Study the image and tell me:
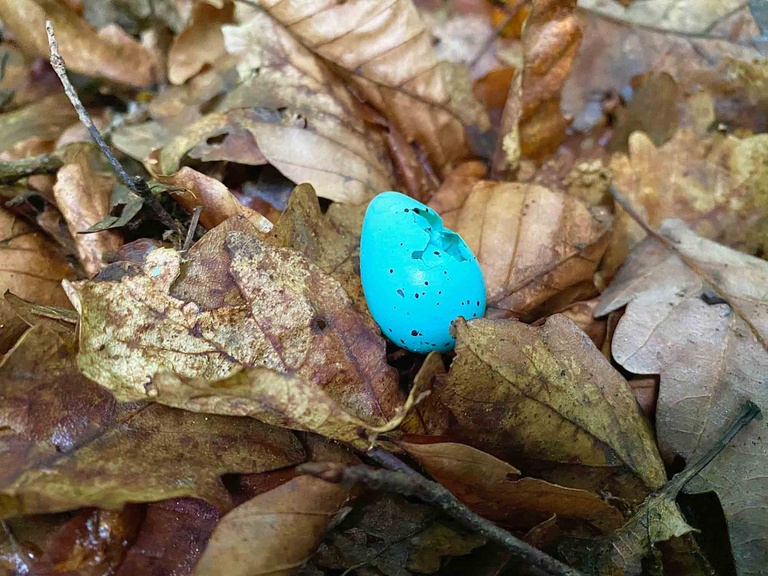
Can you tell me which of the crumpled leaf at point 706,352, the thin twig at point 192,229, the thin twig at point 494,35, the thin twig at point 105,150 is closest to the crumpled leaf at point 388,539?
the crumpled leaf at point 706,352

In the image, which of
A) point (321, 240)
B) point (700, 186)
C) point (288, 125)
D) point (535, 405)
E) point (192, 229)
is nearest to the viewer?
point (535, 405)

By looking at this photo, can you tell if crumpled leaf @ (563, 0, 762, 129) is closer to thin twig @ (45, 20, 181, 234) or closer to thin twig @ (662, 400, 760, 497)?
thin twig @ (662, 400, 760, 497)

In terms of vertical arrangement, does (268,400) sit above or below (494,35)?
below

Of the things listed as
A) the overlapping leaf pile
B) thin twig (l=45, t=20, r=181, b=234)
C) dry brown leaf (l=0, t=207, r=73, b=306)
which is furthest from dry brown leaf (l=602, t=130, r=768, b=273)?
dry brown leaf (l=0, t=207, r=73, b=306)

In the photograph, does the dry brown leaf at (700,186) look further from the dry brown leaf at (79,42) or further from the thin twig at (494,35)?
the dry brown leaf at (79,42)

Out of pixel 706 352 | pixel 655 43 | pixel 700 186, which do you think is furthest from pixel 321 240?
pixel 655 43

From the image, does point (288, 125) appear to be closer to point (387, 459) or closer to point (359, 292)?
point (359, 292)

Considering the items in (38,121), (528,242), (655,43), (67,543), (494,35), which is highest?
(655,43)
